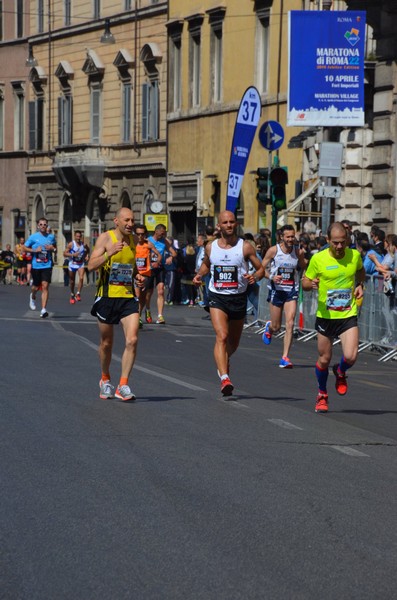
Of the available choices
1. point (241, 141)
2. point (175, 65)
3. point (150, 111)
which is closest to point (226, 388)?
point (241, 141)

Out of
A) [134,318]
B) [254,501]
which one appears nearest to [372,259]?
[134,318]

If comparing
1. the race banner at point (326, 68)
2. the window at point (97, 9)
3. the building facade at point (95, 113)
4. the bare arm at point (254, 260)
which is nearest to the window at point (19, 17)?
the building facade at point (95, 113)

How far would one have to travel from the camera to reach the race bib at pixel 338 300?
548 inches

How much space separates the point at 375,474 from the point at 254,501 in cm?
153

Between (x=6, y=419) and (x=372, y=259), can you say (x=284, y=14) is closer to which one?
(x=372, y=259)

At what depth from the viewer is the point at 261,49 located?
4319 cm

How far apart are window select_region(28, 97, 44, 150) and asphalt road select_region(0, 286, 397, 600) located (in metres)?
48.1

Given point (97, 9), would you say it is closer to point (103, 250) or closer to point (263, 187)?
point (263, 187)

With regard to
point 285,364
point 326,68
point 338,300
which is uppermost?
point 326,68

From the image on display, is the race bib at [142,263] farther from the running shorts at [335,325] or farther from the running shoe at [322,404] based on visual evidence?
the running shoe at [322,404]

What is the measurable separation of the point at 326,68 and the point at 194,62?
21.3 m

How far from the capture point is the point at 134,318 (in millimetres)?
14031

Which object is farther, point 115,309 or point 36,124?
point 36,124

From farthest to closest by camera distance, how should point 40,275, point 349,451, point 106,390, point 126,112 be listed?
A: point 126,112 → point 40,275 → point 106,390 → point 349,451
